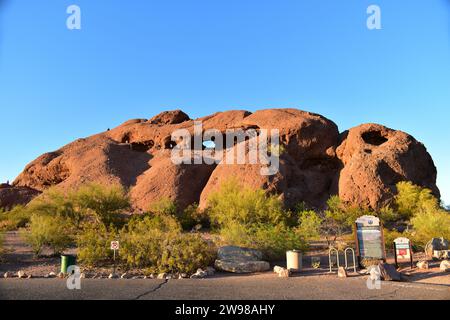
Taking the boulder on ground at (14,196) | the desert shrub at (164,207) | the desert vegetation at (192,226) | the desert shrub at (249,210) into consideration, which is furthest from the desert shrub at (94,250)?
the boulder on ground at (14,196)

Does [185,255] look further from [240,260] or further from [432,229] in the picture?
[432,229]

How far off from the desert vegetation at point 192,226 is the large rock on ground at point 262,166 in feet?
4.77

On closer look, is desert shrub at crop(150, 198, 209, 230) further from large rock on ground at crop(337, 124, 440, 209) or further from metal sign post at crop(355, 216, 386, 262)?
metal sign post at crop(355, 216, 386, 262)

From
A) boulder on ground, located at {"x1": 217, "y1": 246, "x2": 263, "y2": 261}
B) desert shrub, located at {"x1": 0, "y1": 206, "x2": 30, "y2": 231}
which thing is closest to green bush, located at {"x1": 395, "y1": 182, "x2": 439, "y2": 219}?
boulder on ground, located at {"x1": 217, "y1": 246, "x2": 263, "y2": 261}

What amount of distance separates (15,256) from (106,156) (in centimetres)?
A: 2128

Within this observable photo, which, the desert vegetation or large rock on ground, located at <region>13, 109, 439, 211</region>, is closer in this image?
the desert vegetation

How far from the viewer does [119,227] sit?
18297 mm

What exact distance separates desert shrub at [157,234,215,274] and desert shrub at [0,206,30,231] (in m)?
14.2

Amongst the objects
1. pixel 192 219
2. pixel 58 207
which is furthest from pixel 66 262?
pixel 192 219

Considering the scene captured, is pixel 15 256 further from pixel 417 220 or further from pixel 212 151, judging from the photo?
pixel 212 151

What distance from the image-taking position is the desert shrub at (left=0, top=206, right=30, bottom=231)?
20.9 m

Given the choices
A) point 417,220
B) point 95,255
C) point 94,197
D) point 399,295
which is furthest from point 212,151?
point 399,295

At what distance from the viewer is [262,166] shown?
23.1m

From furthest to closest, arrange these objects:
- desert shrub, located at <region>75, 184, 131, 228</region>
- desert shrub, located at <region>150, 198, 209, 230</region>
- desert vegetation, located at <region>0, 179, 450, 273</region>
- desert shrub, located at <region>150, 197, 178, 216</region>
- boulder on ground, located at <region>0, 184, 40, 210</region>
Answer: boulder on ground, located at <region>0, 184, 40, 210</region> → desert shrub, located at <region>150, 197, 178, 216</region> → desert shrub, located at <region>150, 198, 209, 230</region> → desert shrub, located at <region>75, 184, 131, 228</region> → desert vegetation, located at <region>0, 179, 450, 273</region>
